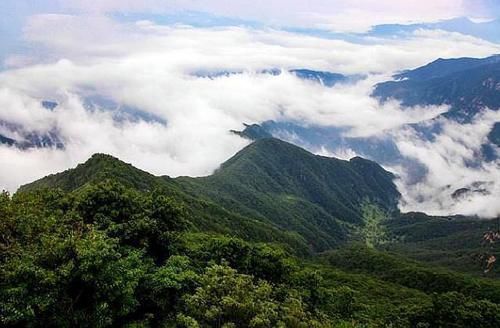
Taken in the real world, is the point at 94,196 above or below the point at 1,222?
below

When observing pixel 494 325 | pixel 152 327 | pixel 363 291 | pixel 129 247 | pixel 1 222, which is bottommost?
pixel 363 291

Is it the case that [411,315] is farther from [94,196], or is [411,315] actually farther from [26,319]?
[26,319]

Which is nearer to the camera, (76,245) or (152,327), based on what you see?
(76,245)

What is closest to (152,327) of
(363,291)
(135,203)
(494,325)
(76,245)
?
(76,245)

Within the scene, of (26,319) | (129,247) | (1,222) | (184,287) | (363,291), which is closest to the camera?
(26,319)

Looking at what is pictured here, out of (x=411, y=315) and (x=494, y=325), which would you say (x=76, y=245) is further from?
(x=494, y=325)

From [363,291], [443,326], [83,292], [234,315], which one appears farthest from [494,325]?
[83,292]

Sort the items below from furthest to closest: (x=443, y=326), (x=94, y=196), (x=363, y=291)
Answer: (x=363, y=291), (x=443, y=326), (x=94, y=196)

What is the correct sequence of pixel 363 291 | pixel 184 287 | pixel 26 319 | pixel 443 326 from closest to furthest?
pixel 26 319 < pixel 184 287 < pixel 443 326 < pixel 363 291

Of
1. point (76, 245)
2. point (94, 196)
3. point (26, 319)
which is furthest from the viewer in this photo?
point (94, 196)
